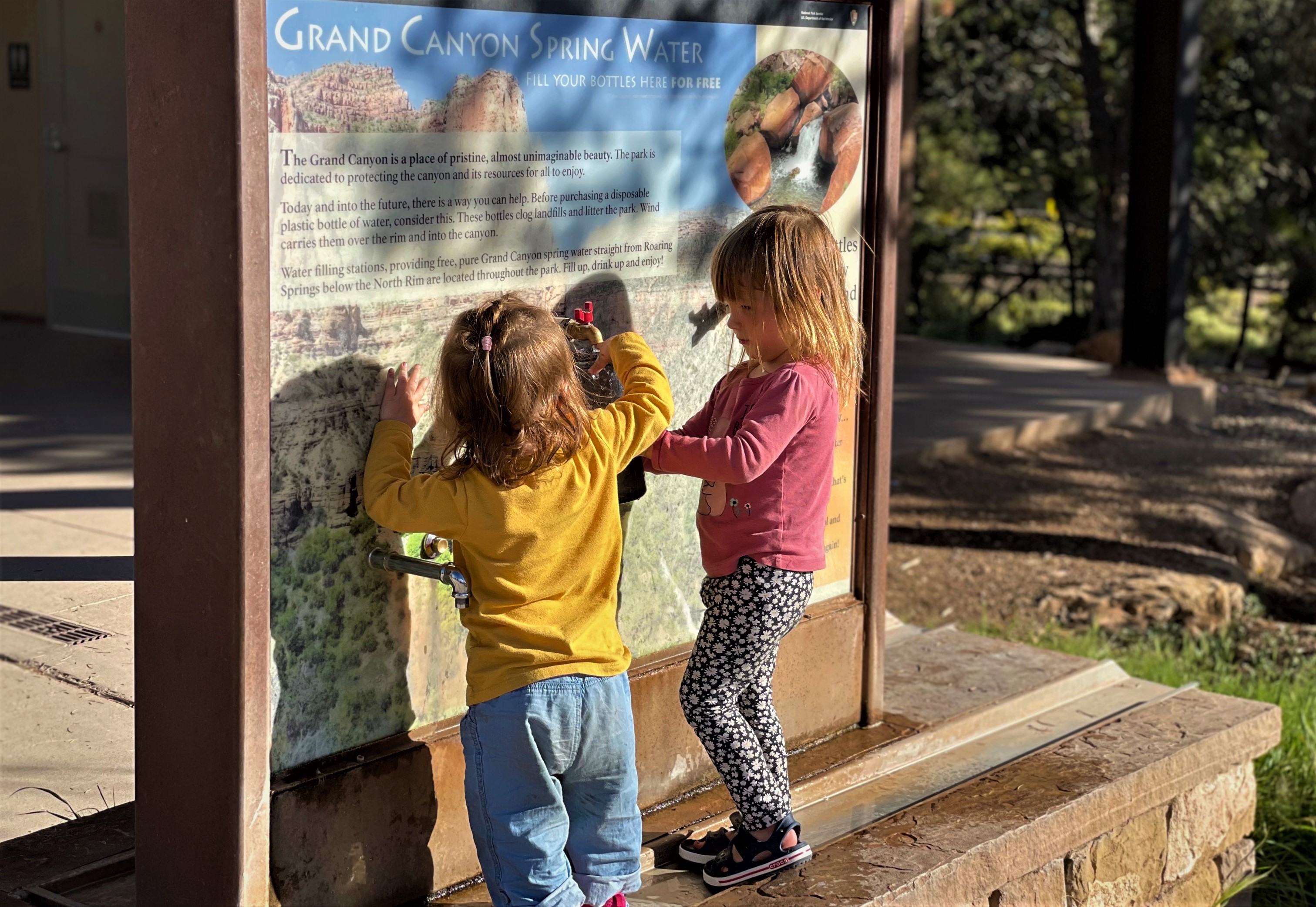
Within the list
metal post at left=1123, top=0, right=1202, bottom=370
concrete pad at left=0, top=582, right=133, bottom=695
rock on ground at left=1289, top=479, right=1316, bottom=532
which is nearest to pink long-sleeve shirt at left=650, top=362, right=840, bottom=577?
concrete pad at left=0, top=582, right=133, bottom=695

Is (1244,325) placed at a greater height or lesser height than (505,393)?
lesser

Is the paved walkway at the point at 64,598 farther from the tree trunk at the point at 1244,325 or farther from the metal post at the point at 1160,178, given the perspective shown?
the tree trunk at the point at 1244,325

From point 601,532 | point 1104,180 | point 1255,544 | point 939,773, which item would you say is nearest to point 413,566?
point 601,532

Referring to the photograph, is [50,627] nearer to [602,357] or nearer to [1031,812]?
[602,357]

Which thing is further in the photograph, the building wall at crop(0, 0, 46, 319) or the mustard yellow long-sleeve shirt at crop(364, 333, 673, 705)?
the building wall at crop(0, 0, 46, 319)

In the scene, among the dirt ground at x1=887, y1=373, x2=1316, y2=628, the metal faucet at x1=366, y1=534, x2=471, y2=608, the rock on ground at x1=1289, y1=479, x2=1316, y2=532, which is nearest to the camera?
the metal faucet at x1=366, y1=534, x2=471, y2=608

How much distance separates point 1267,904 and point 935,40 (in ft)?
38.9

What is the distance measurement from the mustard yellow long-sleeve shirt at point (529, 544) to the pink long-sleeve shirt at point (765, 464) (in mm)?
149

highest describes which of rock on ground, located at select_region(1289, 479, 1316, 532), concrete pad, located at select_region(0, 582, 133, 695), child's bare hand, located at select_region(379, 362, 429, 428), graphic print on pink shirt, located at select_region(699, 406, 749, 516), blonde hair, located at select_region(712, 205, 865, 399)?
blonde hair, located at select_region(712, 205, 865, 399)

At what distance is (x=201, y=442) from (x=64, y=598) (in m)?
1.96

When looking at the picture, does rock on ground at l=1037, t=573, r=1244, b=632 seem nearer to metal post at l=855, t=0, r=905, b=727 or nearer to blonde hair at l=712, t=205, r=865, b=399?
metal post at l=855, t=0, r=905, b=727

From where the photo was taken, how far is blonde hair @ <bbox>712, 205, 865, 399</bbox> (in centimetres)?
255

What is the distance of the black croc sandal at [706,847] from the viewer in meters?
2.74

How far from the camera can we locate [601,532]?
2.38 meters
